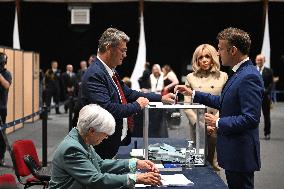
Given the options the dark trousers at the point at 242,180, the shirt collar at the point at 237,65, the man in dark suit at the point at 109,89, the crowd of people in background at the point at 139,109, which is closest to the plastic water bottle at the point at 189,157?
the crowd of people in background at the point at 139,109

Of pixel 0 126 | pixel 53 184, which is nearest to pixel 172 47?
pixel 0 126

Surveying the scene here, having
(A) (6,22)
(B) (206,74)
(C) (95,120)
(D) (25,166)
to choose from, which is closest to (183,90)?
(B) (206,74)

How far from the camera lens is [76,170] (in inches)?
92.1

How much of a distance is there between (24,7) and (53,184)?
551 inches

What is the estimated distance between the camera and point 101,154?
10.3 feet

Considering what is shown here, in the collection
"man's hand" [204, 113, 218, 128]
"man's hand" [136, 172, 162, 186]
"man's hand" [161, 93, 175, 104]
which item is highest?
"man's hand" [161, 93, 175, 104]

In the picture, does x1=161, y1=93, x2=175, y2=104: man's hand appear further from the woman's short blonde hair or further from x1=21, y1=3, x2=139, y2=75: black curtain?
x1=21, y1=3, x2=139, y2=75: black curtain

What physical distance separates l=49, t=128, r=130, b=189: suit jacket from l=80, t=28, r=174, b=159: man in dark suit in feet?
2.18

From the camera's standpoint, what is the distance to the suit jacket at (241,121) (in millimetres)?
2736

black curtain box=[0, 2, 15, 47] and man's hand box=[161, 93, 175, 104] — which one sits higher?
black curtain box=[0, 2, 15, 47]

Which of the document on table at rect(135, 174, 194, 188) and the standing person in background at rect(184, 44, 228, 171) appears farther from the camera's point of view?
the standing person in background at rect(184, 44, 228, 171)

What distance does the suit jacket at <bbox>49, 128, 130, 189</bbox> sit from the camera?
92.1 inches

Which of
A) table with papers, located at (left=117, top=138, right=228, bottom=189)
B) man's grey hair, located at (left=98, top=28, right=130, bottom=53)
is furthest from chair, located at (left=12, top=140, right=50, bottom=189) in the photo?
table with papers, located at (left=117, top=138, right=228, bottom=189)

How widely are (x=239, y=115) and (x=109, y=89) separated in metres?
0.86
